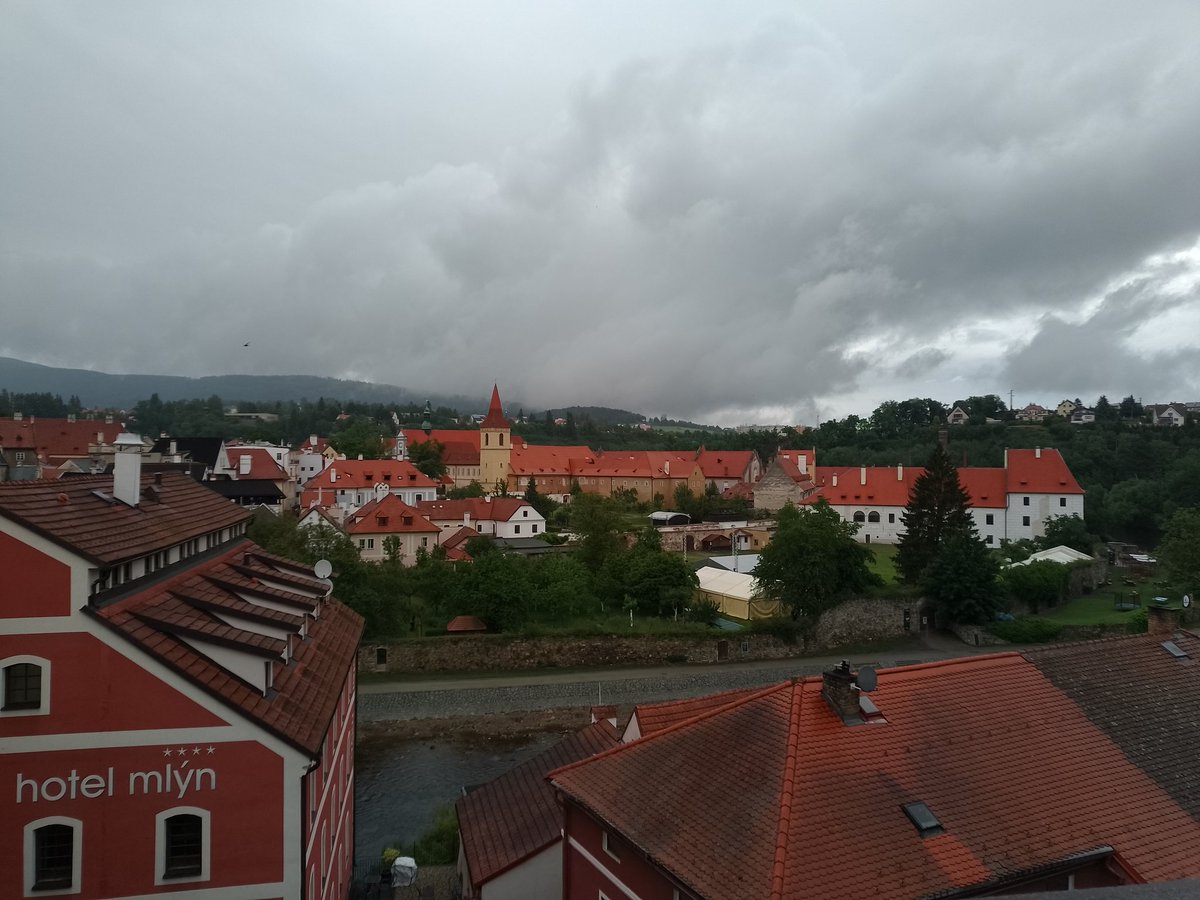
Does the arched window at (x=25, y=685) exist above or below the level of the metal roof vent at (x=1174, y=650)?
above

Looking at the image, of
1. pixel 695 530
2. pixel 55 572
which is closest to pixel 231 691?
pixel 55 572

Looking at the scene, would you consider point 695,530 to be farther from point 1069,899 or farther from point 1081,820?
→ point 1069,899

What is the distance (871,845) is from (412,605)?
28283 mm

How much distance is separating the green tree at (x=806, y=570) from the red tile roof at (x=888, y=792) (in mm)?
22794

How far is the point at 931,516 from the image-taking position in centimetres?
4328

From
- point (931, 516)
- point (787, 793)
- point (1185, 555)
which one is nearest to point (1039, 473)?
point (931, 516)

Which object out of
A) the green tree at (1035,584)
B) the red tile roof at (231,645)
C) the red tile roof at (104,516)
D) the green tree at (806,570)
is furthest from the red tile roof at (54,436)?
the green tree at (1035,584)

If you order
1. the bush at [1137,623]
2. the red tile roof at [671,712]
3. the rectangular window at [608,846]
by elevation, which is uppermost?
the red tile roof at [671,712]

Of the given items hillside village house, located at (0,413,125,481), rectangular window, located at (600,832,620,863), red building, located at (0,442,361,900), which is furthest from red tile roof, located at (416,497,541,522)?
rectangular window, located at (600,832,620,863)

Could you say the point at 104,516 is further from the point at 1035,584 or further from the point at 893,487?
the point at 893,487

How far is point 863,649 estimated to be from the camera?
112 feet

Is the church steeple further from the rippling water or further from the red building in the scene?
the red building

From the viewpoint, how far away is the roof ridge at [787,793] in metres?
7.07

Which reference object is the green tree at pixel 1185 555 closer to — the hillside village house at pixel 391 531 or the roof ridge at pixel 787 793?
the roof ridge at pixel 787 793
